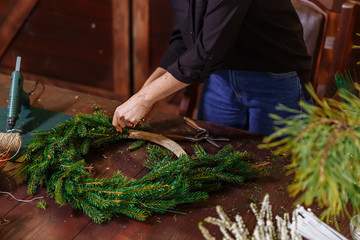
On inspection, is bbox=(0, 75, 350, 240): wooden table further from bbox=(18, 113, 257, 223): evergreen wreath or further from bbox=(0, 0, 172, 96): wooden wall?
bbox=(0, 0, 172, 96): wooden wall

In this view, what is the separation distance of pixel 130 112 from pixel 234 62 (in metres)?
0.42

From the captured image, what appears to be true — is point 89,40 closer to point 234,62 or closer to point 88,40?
point 88,40

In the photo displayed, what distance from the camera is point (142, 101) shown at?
1.32m

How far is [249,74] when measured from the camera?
1.54 metres

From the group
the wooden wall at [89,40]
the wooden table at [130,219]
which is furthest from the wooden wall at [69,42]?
the wooden table at [130,219]

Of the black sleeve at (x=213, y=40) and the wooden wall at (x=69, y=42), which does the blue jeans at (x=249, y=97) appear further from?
the wooden wall at (x=69, y=42)

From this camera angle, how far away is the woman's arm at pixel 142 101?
1305 millimetres

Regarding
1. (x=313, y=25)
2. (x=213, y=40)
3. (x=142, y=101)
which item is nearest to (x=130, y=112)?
(x=142, y=101)

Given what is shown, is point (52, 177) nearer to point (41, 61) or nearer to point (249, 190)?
point (249, 190)

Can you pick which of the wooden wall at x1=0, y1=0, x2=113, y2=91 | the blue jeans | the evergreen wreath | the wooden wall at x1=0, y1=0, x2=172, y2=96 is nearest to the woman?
the blue jeans

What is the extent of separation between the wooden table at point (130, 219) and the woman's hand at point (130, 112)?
0.25 feet

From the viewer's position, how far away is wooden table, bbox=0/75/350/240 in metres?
1.00

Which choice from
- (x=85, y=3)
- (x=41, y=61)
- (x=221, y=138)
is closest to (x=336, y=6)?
(x=221, y=138)

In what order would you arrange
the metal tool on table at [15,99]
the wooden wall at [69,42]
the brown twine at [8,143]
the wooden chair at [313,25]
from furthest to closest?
1. the wooden wall at [69,42]
2. the wooden chair at [313,25]
3. the metal tool on table at [15,99]
4. the brown twine at [8,143]
